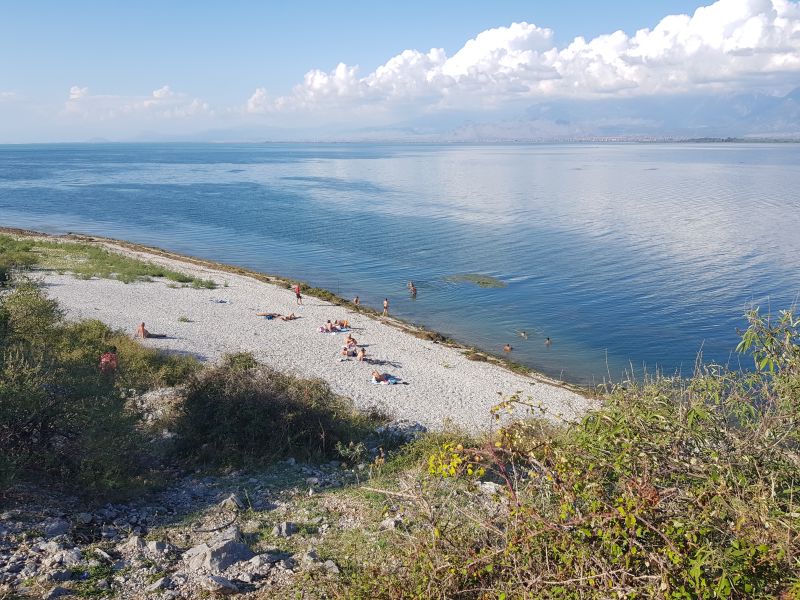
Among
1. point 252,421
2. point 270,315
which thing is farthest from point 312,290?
point 252,421

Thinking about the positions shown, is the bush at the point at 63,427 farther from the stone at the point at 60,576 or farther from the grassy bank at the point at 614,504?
the stone at the point at 60,576

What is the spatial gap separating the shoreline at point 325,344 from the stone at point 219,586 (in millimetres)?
10163

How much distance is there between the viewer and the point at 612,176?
12925cm

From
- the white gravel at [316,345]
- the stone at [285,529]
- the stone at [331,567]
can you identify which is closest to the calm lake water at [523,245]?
the white gravel at [316,345]

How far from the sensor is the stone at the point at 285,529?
10367 mm

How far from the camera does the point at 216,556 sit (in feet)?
29.9

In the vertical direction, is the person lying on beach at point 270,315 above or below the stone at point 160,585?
below

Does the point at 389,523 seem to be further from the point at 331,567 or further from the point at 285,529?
the point at 285,529

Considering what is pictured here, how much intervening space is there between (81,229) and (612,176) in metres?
104

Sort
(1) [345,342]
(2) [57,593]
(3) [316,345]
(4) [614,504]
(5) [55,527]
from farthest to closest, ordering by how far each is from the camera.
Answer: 1. (1) [345,342]
2. (3) [316,345]
3. (5) [55,527]
4. (2) [57,593]
5. (4) [614,504]

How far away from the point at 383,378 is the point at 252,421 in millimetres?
10718

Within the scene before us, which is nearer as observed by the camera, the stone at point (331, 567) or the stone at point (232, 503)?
the stone at point (331, 567)

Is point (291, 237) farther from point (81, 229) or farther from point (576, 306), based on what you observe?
point (576, 306)

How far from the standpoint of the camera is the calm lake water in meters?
34.1
